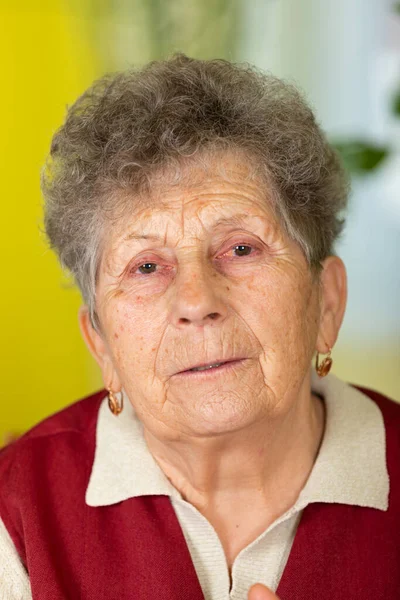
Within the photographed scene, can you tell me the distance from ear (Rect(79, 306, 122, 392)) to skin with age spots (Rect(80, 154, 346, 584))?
87mm

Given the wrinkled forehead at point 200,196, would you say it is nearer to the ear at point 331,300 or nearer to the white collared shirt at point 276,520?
the ear at point 331,300

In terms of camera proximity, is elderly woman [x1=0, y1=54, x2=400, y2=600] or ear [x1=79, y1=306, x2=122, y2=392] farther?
ear [x1=79, y1=306, x2=122, y2=392]

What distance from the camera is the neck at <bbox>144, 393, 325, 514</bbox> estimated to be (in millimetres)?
1605

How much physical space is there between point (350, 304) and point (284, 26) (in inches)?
59.2

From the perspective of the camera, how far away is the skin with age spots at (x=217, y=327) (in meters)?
1.51

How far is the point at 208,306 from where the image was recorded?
147 cm

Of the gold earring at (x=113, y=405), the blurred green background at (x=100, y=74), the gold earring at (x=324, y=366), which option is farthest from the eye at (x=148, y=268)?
the blurred green background at (x=100, y=74)

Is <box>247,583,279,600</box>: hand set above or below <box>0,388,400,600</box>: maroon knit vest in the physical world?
above

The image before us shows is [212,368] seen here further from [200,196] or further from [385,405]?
[385,405]

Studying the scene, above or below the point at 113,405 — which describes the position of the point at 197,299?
above

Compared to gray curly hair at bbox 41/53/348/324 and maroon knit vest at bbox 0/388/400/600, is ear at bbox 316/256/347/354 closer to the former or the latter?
gray curly hair at bbox 41/53/348/324

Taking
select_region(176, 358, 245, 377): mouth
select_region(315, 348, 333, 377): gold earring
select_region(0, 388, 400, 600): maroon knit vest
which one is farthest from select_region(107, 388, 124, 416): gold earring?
select_region(315, 348, 333, 377): gold earring

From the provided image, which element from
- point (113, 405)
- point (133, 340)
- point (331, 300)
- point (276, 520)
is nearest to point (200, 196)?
point (133, 340)

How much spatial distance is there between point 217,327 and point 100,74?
2.65 m
